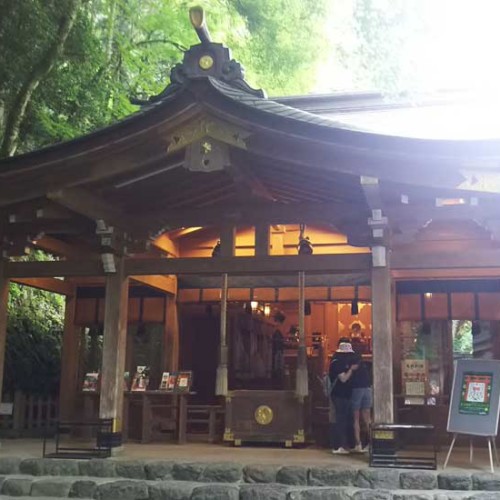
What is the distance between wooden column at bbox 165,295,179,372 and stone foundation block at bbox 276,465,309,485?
177 inches

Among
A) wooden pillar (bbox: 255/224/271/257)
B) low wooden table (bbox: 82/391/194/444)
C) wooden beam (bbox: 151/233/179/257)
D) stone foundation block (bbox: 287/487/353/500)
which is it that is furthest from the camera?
wooden beam (bbox: 151/233/179/257)

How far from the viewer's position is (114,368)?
7.89 m

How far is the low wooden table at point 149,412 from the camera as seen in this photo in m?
9.45

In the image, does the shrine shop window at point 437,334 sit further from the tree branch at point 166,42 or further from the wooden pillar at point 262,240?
the tree branch at point 166,42

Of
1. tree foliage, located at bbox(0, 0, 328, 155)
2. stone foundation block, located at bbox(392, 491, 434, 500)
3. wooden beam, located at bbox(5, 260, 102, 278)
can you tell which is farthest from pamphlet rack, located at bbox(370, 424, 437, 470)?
tree foliage, located at bbox(0, 0, 328, 155)

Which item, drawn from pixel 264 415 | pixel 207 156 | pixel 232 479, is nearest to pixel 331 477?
pixel 232 479

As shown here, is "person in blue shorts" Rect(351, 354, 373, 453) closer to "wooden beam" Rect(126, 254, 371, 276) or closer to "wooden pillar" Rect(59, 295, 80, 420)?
"wooden beam" Rect(126, 254, 371, 276)

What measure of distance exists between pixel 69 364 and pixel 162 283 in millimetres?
2384

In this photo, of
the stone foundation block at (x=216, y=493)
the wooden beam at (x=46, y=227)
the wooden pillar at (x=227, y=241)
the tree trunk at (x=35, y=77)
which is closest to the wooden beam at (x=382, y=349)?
the stone foundation block at (x=216, y=493)

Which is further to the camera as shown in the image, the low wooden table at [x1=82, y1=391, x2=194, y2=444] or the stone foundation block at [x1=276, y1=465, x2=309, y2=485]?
the low wooden table at [x1=82, y1=391, x2=194, y2=444]

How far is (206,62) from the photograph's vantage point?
24.1ft

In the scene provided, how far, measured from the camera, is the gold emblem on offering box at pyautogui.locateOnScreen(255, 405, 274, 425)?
885cm

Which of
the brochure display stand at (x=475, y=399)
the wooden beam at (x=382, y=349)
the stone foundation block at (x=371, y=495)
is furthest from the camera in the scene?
the wooden beam at (x=382, y=349)

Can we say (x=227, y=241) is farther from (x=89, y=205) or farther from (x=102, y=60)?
(x=102, y=60)
